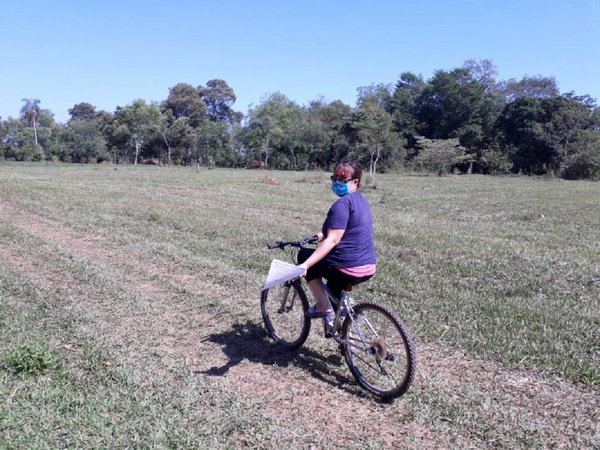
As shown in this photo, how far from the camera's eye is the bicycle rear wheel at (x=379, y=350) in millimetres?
3322

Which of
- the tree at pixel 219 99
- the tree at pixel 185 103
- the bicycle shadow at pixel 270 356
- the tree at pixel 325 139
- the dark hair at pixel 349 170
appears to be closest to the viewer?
the dark hair at pixel 349 170

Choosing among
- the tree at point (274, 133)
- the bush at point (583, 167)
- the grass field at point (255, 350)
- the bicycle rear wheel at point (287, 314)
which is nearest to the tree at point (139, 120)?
the tree at point (274, 133)

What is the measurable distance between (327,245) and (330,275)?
335mm

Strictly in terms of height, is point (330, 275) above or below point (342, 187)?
below

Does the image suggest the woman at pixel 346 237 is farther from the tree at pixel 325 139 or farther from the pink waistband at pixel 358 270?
the tree at pixel 325 139

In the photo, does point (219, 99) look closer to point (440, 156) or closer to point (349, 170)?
point (440, 156)

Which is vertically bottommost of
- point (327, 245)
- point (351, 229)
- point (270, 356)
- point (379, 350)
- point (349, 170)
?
point (270, 356)

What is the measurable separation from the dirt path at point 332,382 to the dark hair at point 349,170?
1580 mm

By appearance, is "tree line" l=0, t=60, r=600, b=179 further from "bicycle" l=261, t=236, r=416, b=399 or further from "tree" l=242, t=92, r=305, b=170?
"bicycle" l=261, t=236, r=416, b=399

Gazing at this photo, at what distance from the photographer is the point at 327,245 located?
349 centimetres

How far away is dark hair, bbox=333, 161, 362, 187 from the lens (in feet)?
11.8

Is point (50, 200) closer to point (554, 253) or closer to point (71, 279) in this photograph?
point (71, 279)

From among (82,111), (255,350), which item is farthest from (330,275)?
(82,111)

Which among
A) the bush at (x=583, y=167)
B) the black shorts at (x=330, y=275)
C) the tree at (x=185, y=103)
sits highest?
the tree at (x=185, y=103)
